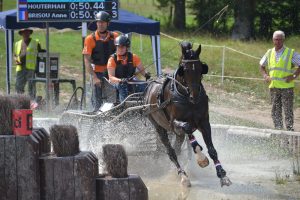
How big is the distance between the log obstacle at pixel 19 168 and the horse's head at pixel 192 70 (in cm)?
381

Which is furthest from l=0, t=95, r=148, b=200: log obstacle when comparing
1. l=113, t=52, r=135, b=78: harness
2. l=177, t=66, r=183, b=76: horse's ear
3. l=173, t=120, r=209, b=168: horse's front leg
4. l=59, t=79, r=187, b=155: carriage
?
l=113, t=52, r=135, b=78: harness

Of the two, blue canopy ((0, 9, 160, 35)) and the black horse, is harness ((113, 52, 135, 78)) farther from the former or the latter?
blue canopy ((0, 9, 160, 35))

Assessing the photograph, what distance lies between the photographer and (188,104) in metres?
8.86

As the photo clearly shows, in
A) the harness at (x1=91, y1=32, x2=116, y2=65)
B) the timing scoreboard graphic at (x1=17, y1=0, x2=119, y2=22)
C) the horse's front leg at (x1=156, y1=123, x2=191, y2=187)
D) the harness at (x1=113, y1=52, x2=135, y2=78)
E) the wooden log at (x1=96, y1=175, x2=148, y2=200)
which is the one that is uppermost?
the timing scoreboard graphic at (x1=17, y1=0, x2=119, y2=22)

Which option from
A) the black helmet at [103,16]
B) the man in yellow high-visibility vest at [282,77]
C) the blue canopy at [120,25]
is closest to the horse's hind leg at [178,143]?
the black helmet at [103,16]

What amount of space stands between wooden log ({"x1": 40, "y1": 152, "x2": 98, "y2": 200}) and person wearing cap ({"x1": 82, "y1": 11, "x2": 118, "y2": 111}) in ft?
20.8

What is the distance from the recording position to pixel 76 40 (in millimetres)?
31734

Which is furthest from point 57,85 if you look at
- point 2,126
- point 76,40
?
point 76,40

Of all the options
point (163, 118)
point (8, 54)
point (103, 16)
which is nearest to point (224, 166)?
point (163, 118)

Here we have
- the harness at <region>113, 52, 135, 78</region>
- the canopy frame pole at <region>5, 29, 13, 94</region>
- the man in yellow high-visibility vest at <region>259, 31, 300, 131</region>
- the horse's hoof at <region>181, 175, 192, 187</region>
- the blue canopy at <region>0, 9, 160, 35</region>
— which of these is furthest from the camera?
the canopy frame pole at <region>5, 29, 13, 94</region>

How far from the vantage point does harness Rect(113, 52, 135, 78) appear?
1070 cm

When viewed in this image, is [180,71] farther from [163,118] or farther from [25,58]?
[25,58]

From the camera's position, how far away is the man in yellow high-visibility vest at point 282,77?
41.8 feet

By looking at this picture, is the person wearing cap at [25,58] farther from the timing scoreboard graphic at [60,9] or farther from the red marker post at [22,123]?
the red marker post at [22,123]
